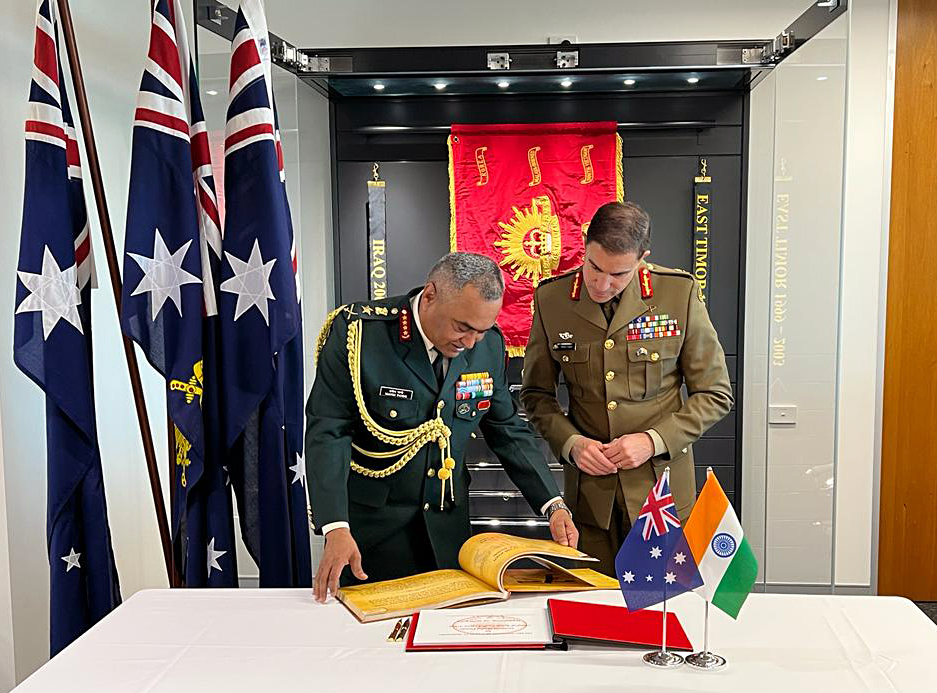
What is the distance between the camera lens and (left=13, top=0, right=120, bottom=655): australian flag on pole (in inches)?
88.4

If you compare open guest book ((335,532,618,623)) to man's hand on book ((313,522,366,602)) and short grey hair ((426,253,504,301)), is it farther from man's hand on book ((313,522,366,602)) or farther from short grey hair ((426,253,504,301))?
short grey hair ((426,253,504,301))

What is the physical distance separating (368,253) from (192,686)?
2.89m

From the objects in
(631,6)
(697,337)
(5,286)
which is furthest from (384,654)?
(631,6)

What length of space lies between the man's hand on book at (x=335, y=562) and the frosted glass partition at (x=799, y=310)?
5.57 feet

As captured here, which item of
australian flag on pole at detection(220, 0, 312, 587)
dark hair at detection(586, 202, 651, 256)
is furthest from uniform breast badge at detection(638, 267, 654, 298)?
australian flag on pole at detection(220, 0, 312, 587)

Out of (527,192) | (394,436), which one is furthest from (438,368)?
(527,192)

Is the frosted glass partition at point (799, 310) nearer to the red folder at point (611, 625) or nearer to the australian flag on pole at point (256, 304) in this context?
the red folder at point (611, 625)

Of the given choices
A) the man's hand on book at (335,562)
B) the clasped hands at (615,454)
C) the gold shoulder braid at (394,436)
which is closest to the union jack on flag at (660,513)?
the man's hand on book at (335,562)

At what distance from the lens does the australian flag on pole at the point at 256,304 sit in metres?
2.45

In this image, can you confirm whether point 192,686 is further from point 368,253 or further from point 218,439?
point 368,253

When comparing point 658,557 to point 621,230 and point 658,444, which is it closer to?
point 658,444

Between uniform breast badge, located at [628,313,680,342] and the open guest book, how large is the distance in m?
0.81

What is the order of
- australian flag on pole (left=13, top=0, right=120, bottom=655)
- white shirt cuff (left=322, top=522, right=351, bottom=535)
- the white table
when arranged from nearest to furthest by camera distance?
the white table
white shirt cuff (left=322, top=522, right=351, bottom=535)
australian flag on pole (left=13, top=0, right=120, bottom=655)

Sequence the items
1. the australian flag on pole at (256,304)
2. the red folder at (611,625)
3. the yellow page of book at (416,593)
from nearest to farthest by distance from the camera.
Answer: the red folder at (611,625) < the yellow page of book at (416,593) < the australian flag on pole at (256,304)
